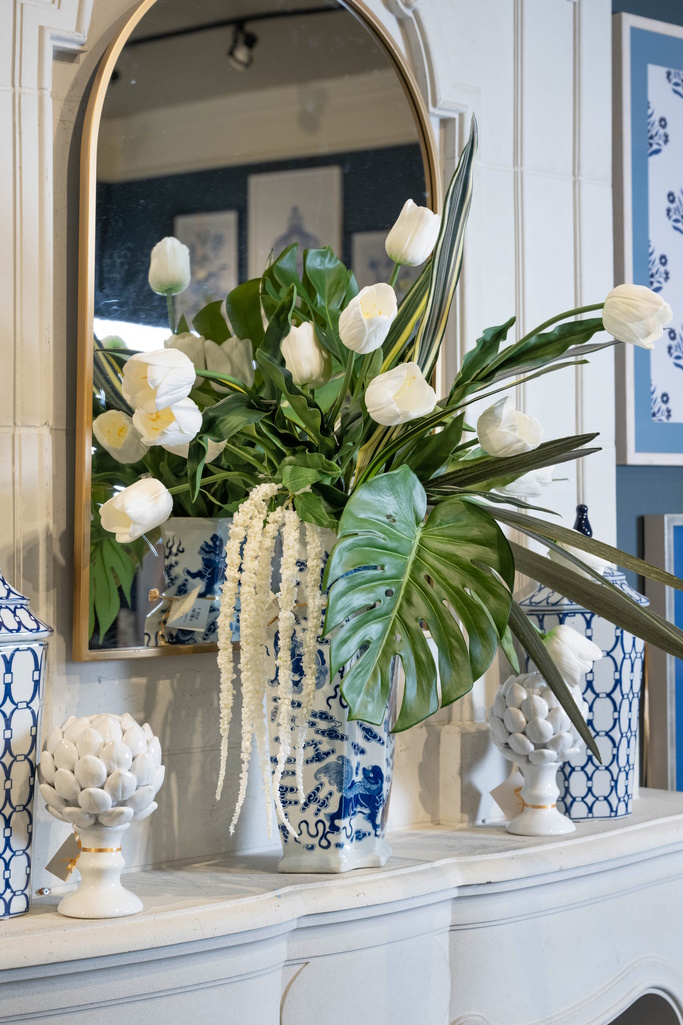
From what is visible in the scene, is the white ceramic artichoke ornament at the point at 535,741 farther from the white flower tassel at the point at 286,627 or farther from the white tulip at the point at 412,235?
the white tulip at the point at 412,235

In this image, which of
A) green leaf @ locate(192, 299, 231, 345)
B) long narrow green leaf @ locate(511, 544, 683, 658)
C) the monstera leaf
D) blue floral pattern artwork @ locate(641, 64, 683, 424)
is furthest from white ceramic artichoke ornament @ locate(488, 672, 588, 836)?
blue floral pattern artwork @ locate(641, 64, 683, 424)

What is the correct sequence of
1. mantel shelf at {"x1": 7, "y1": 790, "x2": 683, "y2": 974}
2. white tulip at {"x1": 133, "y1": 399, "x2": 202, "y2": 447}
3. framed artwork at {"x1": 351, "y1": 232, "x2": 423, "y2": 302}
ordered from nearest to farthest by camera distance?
mantel shelf at {"x1": 7, "y1": 790, "x2": 683, "y2": 974}
white tulip at {"x1": 133, "y1": 399, "x2": 202, "y2": 447}
framed artwork at {"x1": 351, "y1": 232, "x2": 423, "y2": 302}

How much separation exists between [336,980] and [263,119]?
107 cm

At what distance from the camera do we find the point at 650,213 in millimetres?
2070

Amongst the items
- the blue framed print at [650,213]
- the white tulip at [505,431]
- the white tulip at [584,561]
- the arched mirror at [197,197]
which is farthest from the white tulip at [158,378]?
the blue framed print at [650,213]

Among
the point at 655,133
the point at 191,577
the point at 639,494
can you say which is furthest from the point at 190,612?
the point at 655,133

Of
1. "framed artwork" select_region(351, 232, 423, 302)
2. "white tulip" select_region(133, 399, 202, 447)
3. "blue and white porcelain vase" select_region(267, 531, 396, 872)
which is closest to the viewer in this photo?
"white tulip" select_region(133, 399, 202, 447)

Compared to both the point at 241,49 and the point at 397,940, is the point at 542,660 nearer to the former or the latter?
the point at 397,940

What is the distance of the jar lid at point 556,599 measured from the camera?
1.60 metres

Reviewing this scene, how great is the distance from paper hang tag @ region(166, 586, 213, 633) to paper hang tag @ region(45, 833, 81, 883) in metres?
0.28

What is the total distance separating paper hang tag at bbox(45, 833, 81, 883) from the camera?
1.21m

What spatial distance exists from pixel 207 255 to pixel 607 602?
2.15 ft

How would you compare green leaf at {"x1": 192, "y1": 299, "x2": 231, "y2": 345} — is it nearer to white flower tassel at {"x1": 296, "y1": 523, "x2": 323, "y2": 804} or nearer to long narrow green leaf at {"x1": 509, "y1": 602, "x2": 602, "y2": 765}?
white flower tassel at {"x1": 296, "y1": 523, "x2": 323, "y2": 804}

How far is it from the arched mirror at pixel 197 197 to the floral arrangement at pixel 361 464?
0.02 metres
